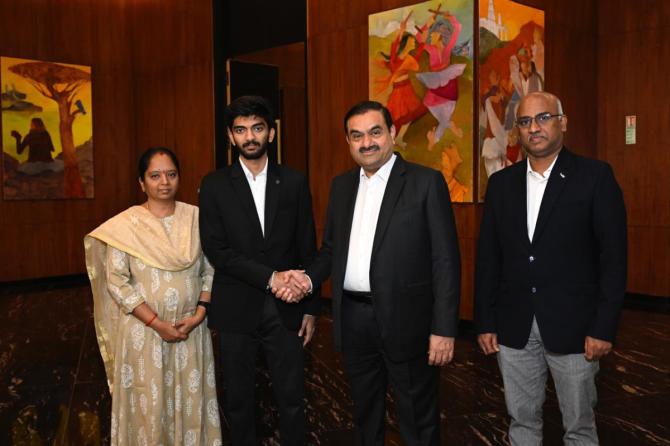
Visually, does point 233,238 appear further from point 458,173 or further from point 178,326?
point 458,173

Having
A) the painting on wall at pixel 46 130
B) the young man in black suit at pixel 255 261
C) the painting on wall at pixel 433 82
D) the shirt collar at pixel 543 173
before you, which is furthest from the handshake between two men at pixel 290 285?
the painting on wall at pixel 46 130

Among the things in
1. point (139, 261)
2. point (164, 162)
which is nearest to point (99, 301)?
point (139, 261)

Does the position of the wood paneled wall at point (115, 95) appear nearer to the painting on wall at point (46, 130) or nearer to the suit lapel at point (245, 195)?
the painting on wall at point (46, 130)

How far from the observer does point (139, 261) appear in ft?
9.41

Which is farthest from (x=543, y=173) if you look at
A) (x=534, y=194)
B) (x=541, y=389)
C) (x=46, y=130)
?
(x=46, y=130)

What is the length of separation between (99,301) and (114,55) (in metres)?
8.17

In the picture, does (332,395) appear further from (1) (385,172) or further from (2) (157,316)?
(1) (385,172)

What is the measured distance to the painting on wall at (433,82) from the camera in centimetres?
Result: 580

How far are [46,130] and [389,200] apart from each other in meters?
8.52

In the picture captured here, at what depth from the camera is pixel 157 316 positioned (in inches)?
113

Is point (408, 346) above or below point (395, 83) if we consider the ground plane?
below

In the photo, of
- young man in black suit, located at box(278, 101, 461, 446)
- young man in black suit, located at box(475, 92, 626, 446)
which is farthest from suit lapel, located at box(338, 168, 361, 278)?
young man in black suit, located at box(475, 92, 626, 446)

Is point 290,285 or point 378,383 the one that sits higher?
point 290,285

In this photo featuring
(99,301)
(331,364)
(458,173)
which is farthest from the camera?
(458,173)
